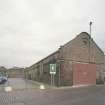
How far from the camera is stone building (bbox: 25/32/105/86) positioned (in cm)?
2802

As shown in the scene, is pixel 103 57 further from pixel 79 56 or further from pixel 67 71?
pixel 67 71

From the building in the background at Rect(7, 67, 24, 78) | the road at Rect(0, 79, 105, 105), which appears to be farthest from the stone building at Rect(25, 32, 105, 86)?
the building in the background at Rect(7, 67, 24, 78)

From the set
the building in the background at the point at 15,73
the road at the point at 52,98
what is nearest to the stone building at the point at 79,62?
the road at the point at 52,98

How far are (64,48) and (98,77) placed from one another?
8.85 m

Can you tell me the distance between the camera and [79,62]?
98.4ft

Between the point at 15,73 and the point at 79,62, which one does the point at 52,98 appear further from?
the point at 15,73

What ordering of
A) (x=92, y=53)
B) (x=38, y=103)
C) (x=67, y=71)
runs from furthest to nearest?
(x=92, y=53), (x=67, y=71), (x=38, y=103)

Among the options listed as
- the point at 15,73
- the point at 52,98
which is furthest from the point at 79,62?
the point at 15,73

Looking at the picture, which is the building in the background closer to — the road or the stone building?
the stone building

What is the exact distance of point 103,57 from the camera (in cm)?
3412

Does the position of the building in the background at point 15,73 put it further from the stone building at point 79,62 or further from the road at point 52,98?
the road at point 52,98

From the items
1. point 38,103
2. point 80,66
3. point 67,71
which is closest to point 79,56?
point 80,66

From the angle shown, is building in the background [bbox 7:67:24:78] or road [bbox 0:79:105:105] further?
building in the background [bbox 7:67:24:78]

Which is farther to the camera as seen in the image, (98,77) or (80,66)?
(98,77)
